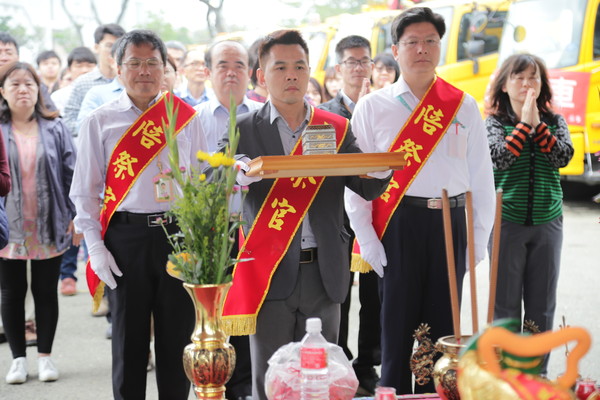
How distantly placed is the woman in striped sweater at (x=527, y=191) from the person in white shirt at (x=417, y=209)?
70cm

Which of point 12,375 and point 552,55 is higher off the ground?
point 552,55

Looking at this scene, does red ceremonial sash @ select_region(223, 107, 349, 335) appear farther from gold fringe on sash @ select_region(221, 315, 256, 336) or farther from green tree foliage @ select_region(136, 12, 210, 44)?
green tree foliage @ select_region(136, 12, 210, 44)

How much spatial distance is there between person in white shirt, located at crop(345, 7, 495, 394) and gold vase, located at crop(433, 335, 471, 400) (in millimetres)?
1149

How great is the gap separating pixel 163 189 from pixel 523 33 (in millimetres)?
7402

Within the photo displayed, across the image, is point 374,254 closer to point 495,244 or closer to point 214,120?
point 495,244

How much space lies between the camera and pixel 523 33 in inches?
387

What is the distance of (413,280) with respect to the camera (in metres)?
3.37

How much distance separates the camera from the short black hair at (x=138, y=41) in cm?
341

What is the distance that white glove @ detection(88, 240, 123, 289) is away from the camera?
130 inches

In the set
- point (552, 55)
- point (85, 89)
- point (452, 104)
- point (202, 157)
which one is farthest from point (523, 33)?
point (202, 157)

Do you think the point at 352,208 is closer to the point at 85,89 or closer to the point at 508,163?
the point at 508,163

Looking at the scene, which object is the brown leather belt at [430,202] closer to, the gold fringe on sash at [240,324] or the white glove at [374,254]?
the white glove at [374,254]

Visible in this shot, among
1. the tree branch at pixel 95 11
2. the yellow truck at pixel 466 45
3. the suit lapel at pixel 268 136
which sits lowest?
the suit lapel at pixel 268 136

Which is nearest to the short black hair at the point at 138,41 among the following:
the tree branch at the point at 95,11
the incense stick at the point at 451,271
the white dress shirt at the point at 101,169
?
the white dress shirt at the point at 101,169
